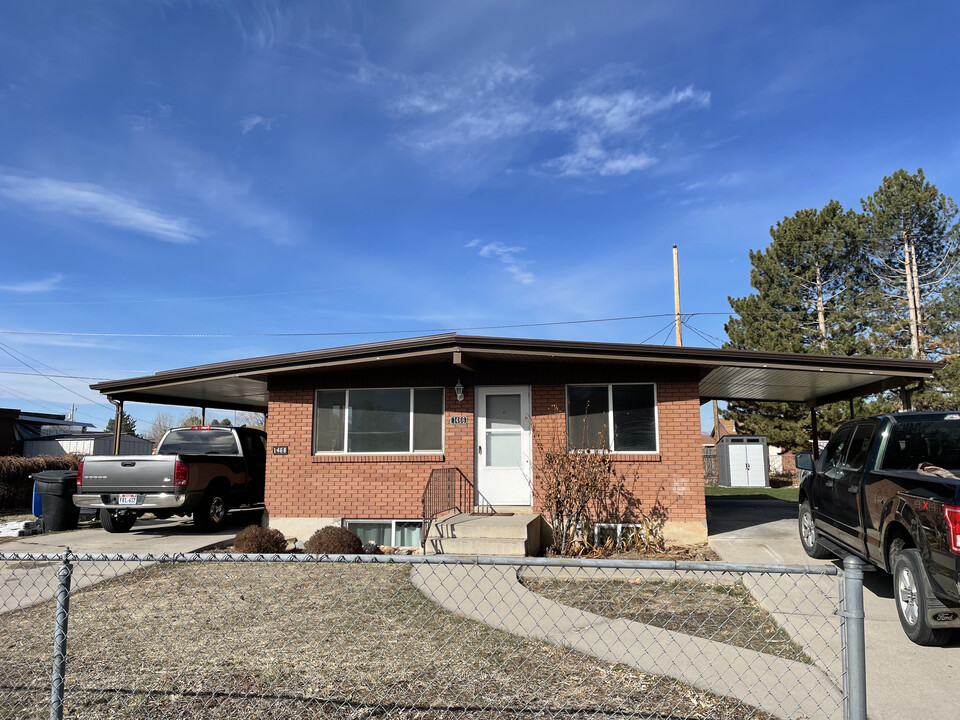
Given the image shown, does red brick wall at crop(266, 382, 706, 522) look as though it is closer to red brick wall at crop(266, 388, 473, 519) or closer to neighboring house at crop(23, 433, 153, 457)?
red brick wall at crop(266, 388, 473, 519)

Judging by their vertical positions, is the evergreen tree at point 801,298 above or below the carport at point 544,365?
above

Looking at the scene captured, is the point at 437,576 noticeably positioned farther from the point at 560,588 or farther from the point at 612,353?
the point at 612,353

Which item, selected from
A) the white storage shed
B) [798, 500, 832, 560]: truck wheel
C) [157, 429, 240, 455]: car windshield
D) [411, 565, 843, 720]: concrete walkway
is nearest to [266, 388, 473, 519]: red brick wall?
[157, 429, 240, 455]: car windshield

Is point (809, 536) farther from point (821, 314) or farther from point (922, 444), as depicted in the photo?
point (821, 314)

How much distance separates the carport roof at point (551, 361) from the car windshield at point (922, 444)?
11.6 ft

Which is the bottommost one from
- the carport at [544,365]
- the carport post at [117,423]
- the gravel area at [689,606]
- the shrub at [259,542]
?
the gravel area at [689,606]

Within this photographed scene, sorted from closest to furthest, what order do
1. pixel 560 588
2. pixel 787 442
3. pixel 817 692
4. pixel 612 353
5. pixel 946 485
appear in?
pixel 817 692
pixel 946 485
pixel 560 588
pixel 612 353
pixel 787 442

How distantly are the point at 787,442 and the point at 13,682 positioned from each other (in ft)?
91.8

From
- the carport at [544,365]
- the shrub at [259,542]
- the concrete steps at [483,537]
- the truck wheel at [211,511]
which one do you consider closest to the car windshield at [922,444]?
the carport at [544,365]

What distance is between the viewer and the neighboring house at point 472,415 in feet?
36.3

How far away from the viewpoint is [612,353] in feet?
35.9

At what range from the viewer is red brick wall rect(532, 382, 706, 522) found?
11.1m

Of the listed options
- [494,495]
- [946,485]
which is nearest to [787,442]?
[494,495]

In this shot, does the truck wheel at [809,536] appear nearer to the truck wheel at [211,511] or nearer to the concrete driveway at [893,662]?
the concrete driveway at [893,662]
